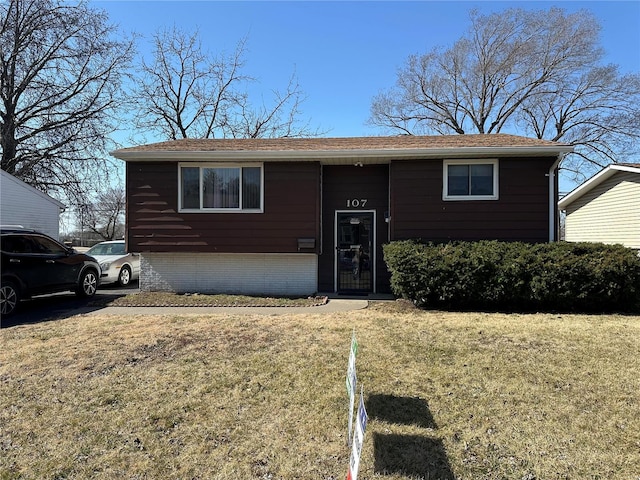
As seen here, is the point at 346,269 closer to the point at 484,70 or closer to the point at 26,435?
the point at 26,435

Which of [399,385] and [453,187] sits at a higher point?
[453,187]

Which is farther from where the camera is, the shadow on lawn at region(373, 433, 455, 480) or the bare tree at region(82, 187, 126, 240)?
the bare tree at region(82, 187, 126, 240)

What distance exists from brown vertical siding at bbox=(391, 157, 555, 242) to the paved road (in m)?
7.27

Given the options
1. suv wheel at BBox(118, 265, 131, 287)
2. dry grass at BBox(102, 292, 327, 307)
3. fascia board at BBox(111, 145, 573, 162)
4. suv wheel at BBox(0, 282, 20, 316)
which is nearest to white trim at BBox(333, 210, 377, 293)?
dry grass at BBox(102, 292, 327, 307)

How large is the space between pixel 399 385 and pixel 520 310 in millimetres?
4818

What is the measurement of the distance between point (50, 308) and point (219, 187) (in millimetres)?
4587

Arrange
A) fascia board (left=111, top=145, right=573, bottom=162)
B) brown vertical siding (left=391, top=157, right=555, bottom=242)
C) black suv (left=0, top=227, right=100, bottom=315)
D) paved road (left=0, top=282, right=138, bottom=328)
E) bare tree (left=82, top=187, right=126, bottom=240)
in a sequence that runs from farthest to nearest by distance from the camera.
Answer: bare tree (left=82, top=187, right=126, bottom=240) → brown vertical siding (left=391, top=157, right=555, bottom=242) → fascia board (left=111, top=145, right=573, bottom=162) → black suv (left=0, top=227, right=100, bottom=315) → paved road (left=0, top=282, right=138, bottom=328)

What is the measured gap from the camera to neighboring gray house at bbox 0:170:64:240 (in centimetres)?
1606

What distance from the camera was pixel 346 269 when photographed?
33.5 feet

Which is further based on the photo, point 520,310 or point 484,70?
point 484,70

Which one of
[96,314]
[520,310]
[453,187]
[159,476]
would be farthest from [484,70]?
[159,476]

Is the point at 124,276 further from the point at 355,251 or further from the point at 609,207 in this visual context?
the point at 609,207

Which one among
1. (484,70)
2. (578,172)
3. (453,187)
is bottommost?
(453,187)

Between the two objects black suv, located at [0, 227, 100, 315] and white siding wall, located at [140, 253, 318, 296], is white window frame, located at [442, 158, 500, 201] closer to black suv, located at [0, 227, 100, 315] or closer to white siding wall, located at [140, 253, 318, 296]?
white siding wall, located at [140, 253, 318, 296]
